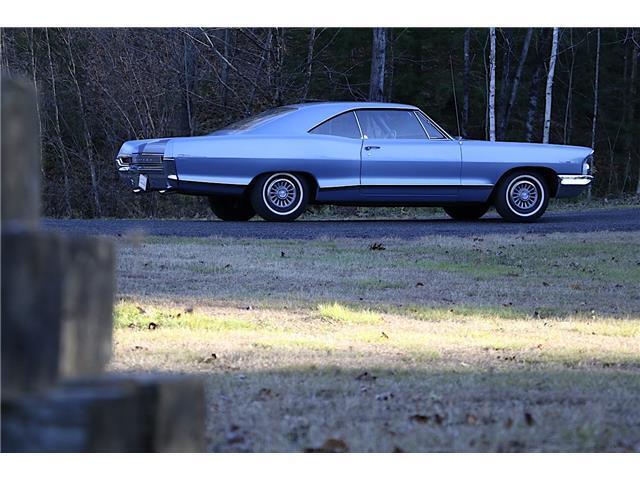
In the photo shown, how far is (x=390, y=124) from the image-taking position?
12.7 metres

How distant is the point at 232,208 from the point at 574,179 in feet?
13.1

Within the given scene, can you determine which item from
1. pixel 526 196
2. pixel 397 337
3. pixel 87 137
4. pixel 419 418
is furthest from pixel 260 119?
pixel 419 418

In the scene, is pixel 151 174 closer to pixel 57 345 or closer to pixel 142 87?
pixel 142 87

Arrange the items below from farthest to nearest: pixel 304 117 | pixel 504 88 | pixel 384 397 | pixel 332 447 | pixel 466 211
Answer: pixel 504 88, pixel 466 211, pixel 304 117, pixel 384 397, pixel 332 447

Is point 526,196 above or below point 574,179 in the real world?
below

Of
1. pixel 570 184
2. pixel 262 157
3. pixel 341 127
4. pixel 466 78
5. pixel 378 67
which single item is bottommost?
pixel 570 184

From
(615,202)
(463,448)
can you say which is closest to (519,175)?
(615,202)

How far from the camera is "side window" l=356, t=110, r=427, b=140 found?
12.6m

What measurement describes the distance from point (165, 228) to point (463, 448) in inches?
332

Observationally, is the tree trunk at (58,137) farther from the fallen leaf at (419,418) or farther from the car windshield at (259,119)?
the fallen leaf at (419,418)

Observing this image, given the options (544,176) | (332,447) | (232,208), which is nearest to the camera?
(332,447)

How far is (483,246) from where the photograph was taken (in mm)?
10453

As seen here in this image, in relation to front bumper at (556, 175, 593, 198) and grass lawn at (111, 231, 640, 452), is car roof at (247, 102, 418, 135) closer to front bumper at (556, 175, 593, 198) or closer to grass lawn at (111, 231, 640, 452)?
front bumper at (556, 175, 593, 198)

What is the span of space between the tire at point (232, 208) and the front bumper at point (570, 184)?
11.8 ft
